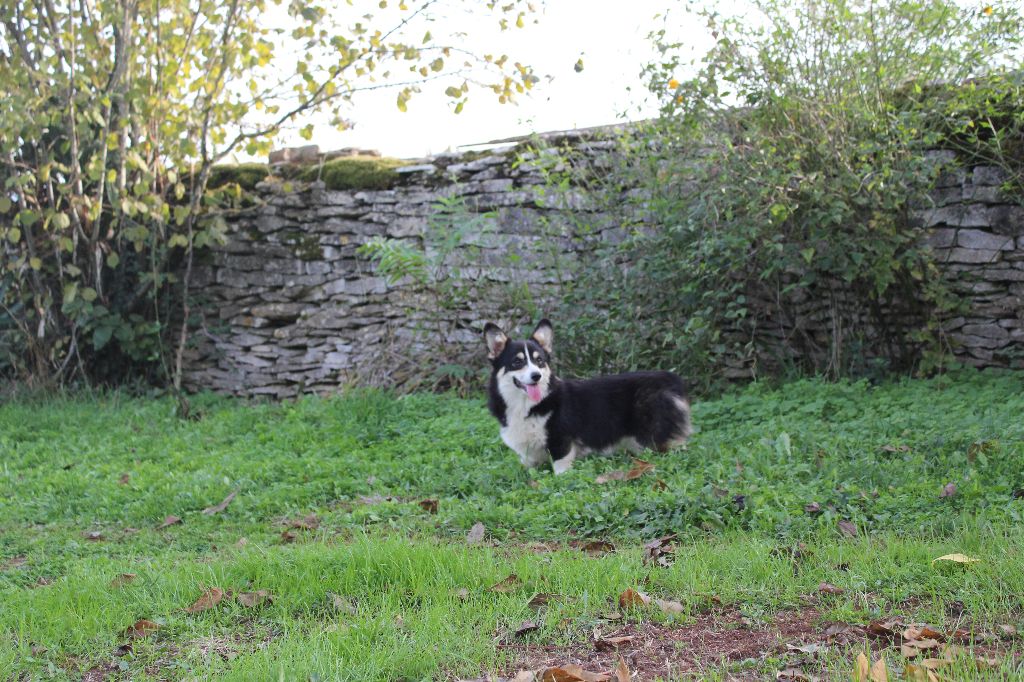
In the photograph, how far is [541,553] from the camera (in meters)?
4.14

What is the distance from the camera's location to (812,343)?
26.4 ft

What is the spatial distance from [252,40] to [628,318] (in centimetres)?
464

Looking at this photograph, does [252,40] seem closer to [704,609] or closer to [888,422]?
[888,422]

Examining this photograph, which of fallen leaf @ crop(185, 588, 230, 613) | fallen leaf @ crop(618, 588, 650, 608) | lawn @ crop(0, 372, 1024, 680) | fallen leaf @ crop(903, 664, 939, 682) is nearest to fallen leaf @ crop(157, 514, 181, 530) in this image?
lawn @ crop(0, 372, 1024, 680)

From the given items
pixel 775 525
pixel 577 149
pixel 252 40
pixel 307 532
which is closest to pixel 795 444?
pixel 775 525

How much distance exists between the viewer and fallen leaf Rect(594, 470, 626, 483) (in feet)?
17.0

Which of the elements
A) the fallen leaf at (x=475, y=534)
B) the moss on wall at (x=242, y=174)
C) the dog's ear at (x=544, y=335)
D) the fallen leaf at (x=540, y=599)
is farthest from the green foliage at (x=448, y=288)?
the fallen leaf at (x=540, y=599)

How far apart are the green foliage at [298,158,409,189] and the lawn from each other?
13.1 ft

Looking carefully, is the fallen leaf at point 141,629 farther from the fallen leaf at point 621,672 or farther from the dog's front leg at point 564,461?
the dog's front leg at point 564,461

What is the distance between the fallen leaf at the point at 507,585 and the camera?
3.58 meters

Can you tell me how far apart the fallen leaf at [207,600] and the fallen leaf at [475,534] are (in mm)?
1191

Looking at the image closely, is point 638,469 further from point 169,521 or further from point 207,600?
point 169,521

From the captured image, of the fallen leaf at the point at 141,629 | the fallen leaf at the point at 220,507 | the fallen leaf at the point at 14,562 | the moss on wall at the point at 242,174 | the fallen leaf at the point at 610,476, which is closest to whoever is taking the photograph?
the fallen leaf at the point at 141,629

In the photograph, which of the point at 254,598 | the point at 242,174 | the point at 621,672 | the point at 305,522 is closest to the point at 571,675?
the point at 621,672
